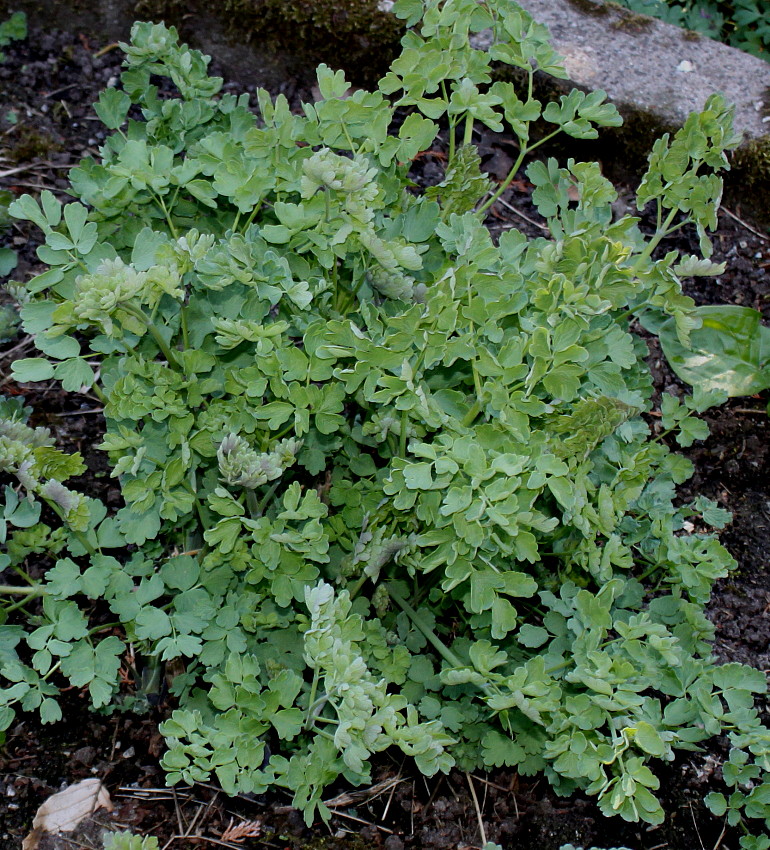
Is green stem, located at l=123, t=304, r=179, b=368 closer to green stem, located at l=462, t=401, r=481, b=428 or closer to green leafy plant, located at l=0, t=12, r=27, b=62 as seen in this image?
green stem, located at l=462, t=401, r=481, b=428

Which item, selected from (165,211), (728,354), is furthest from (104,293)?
(728,354)

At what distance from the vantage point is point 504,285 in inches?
70.4

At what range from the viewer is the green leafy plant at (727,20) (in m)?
4.03

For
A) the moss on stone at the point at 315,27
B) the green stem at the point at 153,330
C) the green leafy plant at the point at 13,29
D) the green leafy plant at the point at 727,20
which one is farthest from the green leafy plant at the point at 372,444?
the green leafy plant at the point at 727,20

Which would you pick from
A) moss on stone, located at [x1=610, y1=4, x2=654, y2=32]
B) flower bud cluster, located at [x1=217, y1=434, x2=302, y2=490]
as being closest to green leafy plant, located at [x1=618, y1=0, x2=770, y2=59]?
moss on stone, located at [x1=610, y1=4, x2=654, y2=32]

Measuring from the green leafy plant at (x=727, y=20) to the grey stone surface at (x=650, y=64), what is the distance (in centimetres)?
55

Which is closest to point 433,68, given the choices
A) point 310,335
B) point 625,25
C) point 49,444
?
point 310,335

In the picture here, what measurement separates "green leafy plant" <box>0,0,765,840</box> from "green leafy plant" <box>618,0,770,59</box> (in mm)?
2394

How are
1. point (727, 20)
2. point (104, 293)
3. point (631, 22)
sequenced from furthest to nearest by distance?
1. point (727, 20)
2. point (631, 22)
3. point (104, 293)

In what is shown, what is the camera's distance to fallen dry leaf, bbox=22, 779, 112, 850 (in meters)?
1.94

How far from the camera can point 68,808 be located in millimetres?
1979

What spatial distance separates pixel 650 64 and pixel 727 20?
1191mm

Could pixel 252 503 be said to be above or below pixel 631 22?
below

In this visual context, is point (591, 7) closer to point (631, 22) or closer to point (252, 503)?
point (631, 22)
